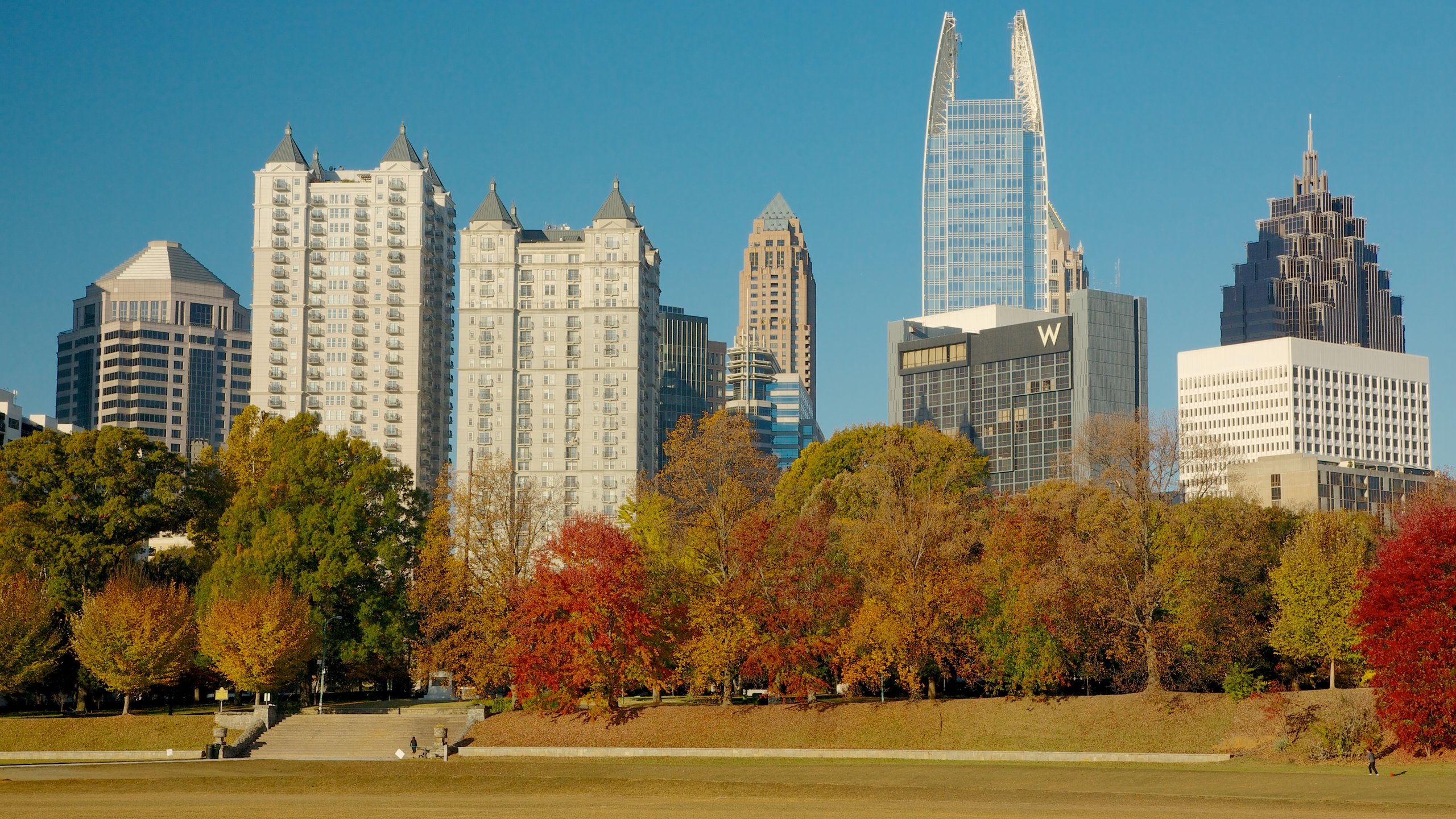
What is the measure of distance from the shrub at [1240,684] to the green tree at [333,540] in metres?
51.4

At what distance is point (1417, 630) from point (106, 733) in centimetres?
7123

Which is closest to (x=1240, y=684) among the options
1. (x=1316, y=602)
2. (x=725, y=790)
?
(x=1316, y=602)

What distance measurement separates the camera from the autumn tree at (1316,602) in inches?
3344

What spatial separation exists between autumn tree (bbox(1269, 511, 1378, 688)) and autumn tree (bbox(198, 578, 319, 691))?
57.5 meters

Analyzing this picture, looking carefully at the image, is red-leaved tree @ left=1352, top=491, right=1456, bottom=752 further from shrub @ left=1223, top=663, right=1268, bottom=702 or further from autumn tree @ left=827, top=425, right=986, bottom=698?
autumn tree @ left=827, top=425, right=986, bottom=698

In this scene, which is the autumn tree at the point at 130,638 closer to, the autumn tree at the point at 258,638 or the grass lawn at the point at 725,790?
the autumn tree at the point at 258,638

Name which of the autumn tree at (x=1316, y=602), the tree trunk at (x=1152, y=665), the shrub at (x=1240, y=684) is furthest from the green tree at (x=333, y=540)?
the autumn tree at (x=1316, y=602)

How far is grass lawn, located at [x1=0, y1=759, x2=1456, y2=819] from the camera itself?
5622 centimetres

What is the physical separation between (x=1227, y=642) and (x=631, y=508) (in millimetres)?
43379

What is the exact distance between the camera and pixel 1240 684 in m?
81.1

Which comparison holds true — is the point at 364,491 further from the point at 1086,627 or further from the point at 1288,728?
the point at 1288,728

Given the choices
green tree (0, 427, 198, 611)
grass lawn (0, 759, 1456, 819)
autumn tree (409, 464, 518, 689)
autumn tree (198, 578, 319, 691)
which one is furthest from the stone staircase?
green tree (0, 427, 198, 611)

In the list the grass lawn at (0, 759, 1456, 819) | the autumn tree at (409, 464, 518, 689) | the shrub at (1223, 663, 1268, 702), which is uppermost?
the autumn tree at (409, 464, 518, 689)

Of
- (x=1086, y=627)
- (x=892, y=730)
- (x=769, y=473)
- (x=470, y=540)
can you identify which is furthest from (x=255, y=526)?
(x=1086, y=627)
